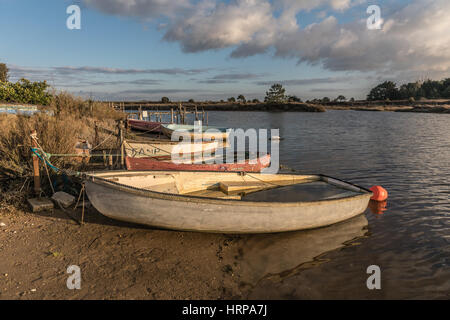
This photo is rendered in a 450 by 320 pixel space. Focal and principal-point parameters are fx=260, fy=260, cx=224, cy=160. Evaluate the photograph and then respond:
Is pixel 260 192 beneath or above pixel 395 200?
above

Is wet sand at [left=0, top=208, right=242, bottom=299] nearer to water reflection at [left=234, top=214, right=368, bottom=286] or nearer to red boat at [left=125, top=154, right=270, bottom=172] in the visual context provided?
water reflection at [left=234, top=214, right=368, bottom=286]

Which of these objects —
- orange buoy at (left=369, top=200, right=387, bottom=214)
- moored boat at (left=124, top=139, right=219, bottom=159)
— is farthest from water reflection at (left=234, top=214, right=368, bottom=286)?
moored boat at (left=124, top=139, right=219, bottom=159)

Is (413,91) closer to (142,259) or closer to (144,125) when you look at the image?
(144,125)

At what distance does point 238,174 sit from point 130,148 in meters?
6.05

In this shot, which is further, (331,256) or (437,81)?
(437,81)

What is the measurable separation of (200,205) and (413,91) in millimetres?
125002

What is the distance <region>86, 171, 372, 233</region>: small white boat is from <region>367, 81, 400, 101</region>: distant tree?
123143mm

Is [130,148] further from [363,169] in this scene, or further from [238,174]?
[363,169]

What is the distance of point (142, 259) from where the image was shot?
16.8 feet

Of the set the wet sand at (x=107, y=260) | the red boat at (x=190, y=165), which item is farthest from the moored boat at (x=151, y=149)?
the wet sand at (x=107, y=260)
